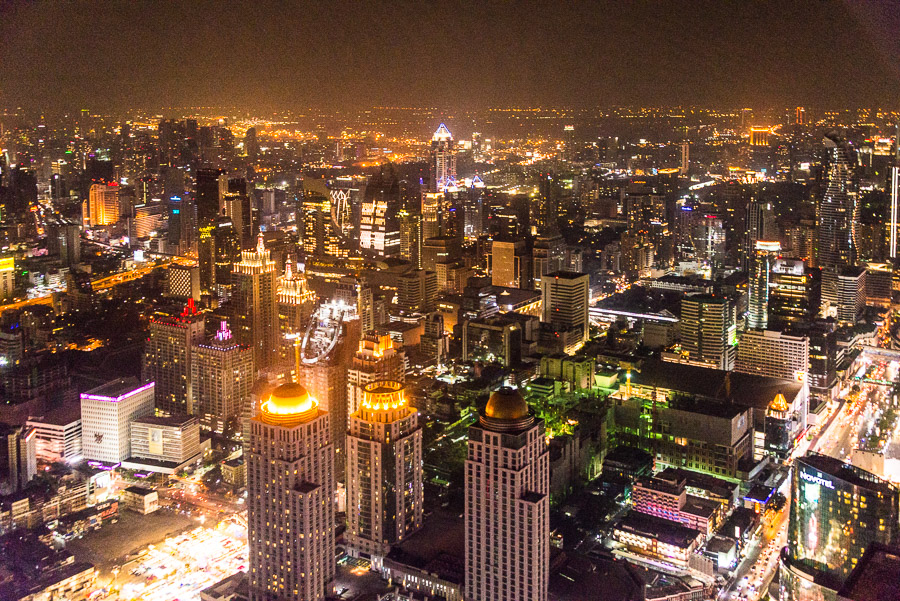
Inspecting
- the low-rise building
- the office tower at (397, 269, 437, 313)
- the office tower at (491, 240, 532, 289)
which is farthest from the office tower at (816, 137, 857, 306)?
the low-rise building

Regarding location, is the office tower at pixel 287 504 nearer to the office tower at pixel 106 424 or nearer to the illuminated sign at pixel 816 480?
the office tower at pixel 106 424

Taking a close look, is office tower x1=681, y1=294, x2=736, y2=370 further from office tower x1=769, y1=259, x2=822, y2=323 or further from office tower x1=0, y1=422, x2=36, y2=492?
office tower x1=0, y1=422, x2=36, y2=492

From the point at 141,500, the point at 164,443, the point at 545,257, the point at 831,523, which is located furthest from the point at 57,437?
the point at 545,257

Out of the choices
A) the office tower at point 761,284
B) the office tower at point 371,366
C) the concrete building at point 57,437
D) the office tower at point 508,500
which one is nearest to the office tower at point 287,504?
the office tower at point 508,500

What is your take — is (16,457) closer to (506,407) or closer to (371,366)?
(371,366)

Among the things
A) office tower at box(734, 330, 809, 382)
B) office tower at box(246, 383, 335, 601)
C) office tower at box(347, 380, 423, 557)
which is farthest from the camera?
office tower at box(734, 330, 809, 382)
